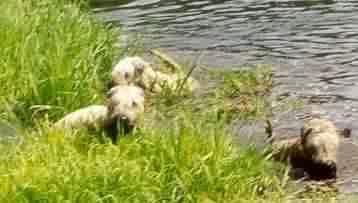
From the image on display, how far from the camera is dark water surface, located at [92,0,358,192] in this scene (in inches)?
400

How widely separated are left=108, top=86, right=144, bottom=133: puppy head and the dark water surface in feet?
6.20

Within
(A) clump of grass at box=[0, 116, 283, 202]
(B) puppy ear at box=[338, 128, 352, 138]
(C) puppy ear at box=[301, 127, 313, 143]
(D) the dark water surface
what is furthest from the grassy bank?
(B) puppy ear at box=[338, 128, 352, 138]

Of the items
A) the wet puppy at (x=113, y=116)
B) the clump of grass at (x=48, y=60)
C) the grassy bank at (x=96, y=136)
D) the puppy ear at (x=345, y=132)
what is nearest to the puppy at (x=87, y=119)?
the wet puppy at (x=113, y=116)

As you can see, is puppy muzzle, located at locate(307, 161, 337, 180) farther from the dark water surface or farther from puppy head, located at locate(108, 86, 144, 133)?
puppy head, located at locate(108, 86, 144, 133)

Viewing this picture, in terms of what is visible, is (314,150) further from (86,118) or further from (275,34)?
(275,34)

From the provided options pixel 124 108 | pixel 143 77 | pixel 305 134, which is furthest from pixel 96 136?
pixel 143 77

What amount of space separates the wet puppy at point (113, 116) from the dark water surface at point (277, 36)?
1.94m

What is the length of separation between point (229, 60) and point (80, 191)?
577 centimetres

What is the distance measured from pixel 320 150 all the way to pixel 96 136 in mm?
1780

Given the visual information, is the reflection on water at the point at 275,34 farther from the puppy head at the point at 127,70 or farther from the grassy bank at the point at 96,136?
the puppy head at the point at 127,70

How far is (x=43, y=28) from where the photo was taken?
9492 mm

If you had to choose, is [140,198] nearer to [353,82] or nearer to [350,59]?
[353,82]

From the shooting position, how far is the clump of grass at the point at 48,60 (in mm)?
8367

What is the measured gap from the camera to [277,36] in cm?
1255
